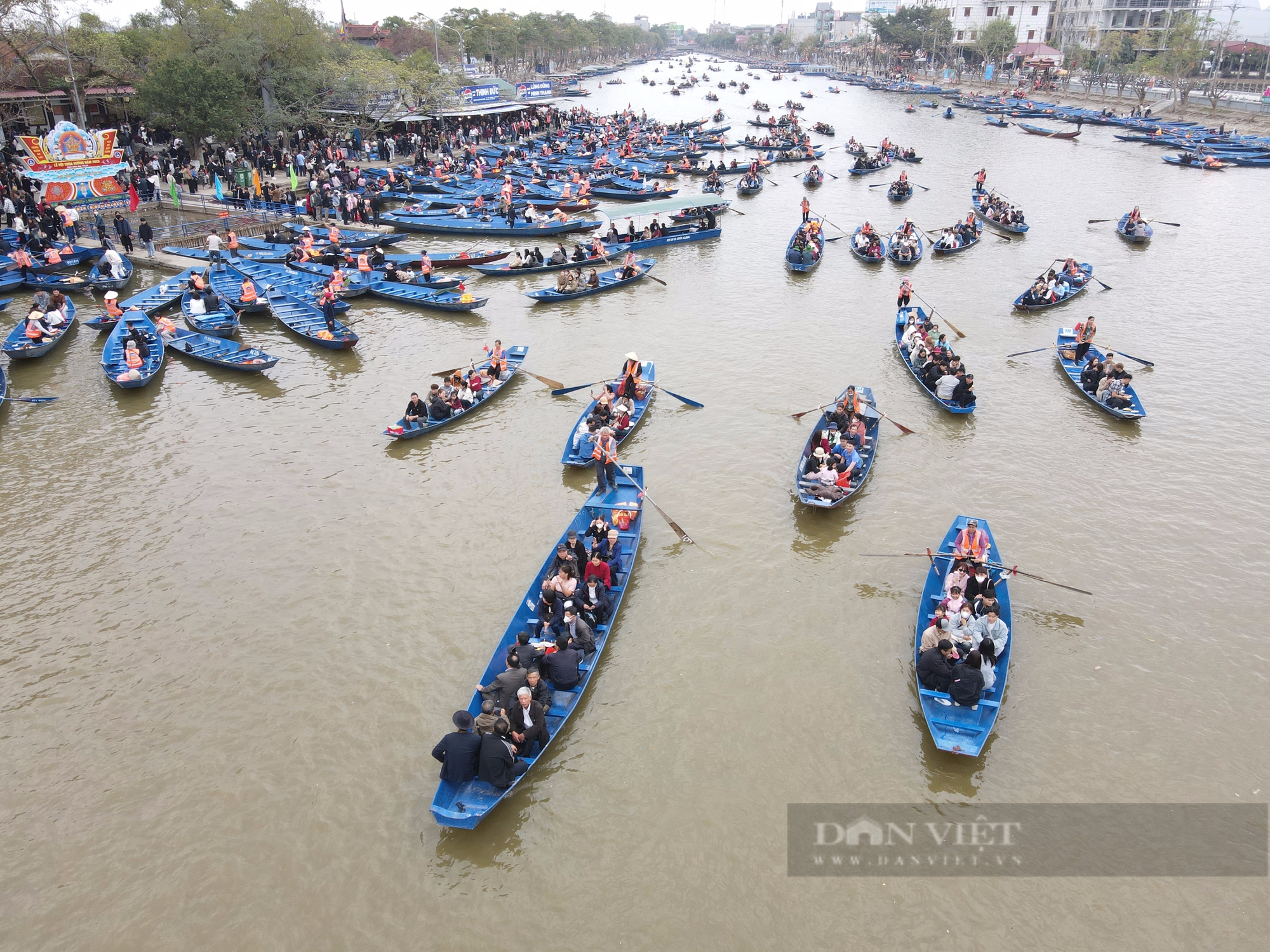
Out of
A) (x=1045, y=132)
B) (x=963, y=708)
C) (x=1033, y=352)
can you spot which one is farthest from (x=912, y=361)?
(x=1045, y=132)

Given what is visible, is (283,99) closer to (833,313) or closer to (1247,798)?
(833,313)

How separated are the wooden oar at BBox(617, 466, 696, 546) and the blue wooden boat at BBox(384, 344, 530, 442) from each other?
19.1 ft

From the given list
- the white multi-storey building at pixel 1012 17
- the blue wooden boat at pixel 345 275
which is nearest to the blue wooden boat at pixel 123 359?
the blue wooden boat at pixel 345 275

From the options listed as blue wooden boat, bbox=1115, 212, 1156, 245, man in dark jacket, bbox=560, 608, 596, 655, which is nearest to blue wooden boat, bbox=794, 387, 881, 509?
man in dark jacket, bbox=560, 608, 596, 655

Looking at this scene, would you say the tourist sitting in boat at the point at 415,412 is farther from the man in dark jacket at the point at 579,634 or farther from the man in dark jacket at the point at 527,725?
the man in dark jacket at the point at 527,725

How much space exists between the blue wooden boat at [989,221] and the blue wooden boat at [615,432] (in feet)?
82.6

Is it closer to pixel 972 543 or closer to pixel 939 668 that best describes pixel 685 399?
pixel 972 543

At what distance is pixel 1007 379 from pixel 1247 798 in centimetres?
1463

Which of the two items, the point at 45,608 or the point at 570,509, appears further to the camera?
the point at 570,509

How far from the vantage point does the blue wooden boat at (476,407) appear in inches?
730

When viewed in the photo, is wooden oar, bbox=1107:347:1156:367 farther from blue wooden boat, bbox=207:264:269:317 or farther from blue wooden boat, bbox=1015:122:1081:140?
blue wooden boat, bbox=1015:122:1081:140

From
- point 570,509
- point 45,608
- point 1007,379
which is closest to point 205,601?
point 45,608

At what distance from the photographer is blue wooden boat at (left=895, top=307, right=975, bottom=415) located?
19828 millimetres

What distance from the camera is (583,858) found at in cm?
939
